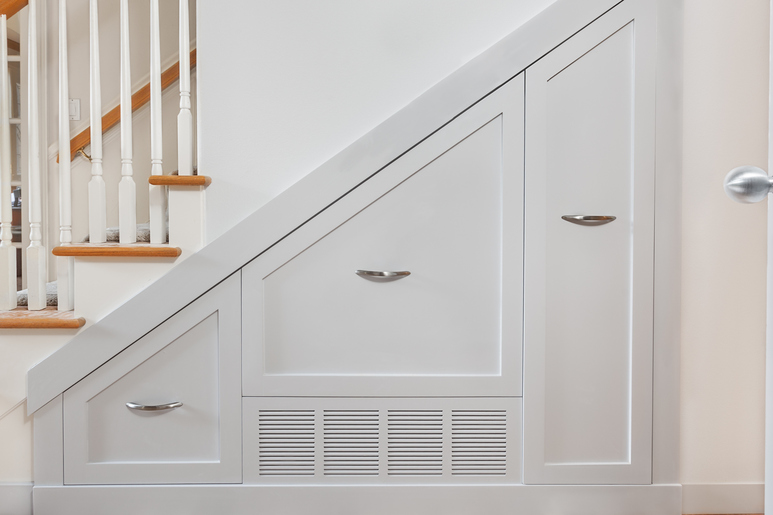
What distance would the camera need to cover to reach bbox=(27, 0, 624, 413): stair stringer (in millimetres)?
1309

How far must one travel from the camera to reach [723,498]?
4.55ft

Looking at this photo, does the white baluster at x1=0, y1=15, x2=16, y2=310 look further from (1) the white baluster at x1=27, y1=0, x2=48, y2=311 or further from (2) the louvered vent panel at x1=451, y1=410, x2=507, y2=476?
(2) the louvered vent panel at x1=451, y1=410, x2=507, y2=476

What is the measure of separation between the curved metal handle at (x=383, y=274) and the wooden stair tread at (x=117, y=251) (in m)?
0.54

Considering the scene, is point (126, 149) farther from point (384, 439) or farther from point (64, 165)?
point (384, 439)

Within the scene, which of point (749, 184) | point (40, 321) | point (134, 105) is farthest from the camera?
point (134, 105)

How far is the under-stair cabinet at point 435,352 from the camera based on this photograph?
1316mm

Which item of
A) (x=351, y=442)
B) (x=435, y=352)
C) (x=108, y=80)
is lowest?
(x=351, y=442)

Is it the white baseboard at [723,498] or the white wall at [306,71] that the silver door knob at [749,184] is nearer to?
the white wall at [306,71]

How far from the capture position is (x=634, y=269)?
4.34ft

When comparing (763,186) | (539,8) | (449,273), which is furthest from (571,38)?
(763,186)

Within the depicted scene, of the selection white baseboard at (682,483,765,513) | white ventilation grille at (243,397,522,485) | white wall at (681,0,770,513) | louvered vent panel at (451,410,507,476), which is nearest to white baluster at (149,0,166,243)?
white ventilation grille at (243,397,522,485)

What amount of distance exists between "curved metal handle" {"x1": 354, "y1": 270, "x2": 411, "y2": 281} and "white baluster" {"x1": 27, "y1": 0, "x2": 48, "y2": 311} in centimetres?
94

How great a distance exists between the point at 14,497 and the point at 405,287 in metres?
1.29

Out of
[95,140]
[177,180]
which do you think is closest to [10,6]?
[95,140]
